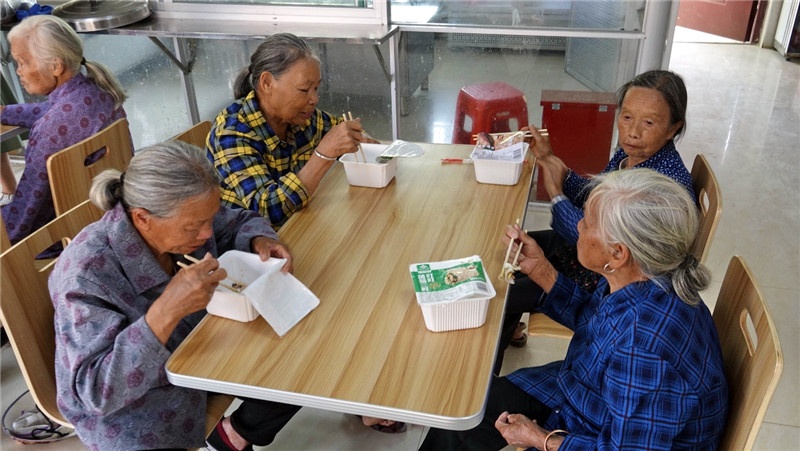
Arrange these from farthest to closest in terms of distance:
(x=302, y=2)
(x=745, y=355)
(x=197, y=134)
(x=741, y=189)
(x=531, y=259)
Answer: (x=741, y=189), (x=302, y=2), (x=197, y=134), (x=531, y=259), (x=745, y=355)

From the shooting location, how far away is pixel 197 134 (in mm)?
2275

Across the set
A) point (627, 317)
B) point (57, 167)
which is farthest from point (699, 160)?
point (57, 167)

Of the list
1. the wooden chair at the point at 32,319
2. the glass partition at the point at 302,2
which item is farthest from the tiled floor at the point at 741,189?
the wooden chair at the point at 32,319

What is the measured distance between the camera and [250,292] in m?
1.39

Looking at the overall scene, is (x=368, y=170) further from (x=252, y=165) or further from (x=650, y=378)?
(x=650, y=378)

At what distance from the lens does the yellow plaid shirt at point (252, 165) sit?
6.19 feet

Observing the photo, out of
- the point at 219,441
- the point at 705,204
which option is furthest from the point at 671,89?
the point at 219,441

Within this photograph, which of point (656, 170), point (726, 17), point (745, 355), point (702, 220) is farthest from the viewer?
point (726, 17)

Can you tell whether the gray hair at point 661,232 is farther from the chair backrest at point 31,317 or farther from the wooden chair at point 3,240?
the wooden chair at point 3,240

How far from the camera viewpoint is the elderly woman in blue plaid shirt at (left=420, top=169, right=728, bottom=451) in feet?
3.89

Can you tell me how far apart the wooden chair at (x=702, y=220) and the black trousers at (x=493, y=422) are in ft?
0.89

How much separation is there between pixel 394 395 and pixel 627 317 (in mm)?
468

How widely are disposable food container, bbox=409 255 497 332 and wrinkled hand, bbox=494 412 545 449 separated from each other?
8.7 inches

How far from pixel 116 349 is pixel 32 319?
332mm
